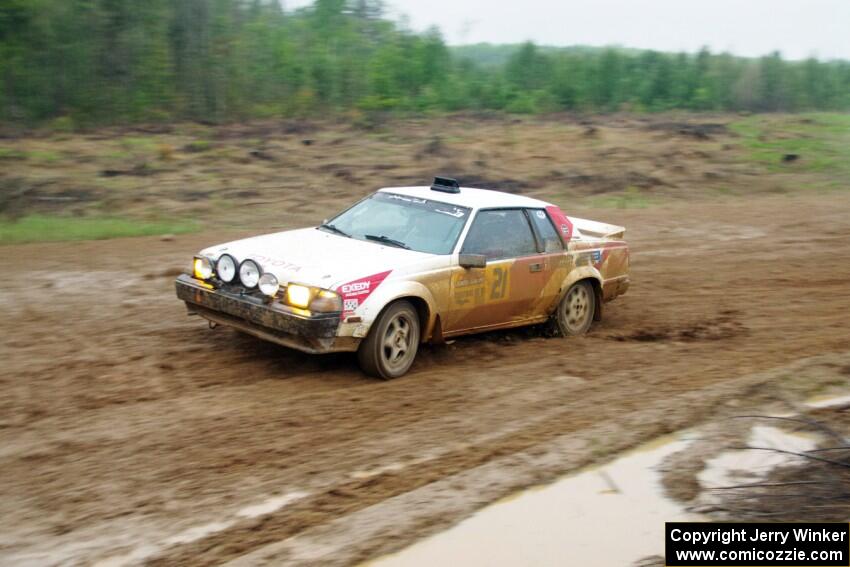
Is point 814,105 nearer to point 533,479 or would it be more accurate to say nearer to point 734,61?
point 734,61

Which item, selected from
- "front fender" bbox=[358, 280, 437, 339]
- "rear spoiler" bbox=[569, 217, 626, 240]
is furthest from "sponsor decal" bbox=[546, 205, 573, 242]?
"front fender" bbox=[358, 280, 437, 339]

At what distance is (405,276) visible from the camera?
7.02m

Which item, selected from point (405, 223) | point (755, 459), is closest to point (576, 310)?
point (405, 223)

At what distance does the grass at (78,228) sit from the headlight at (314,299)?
690 cm

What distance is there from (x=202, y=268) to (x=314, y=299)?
1.25 meters

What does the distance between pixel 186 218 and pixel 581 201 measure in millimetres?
7913

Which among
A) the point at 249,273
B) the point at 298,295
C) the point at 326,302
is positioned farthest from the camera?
the point at 249,273

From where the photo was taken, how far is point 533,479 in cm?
559

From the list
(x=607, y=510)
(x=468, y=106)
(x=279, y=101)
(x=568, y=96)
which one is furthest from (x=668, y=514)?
(x=568, y=96)

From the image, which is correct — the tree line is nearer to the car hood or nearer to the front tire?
the car hood

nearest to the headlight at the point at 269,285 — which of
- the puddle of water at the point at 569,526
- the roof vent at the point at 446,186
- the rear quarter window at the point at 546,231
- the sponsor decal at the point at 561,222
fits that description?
the roof vent at the point at 446,186

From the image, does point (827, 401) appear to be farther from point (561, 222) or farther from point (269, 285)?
point (269, 285)

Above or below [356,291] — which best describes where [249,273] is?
above

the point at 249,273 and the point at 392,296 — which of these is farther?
the point at 249,273
